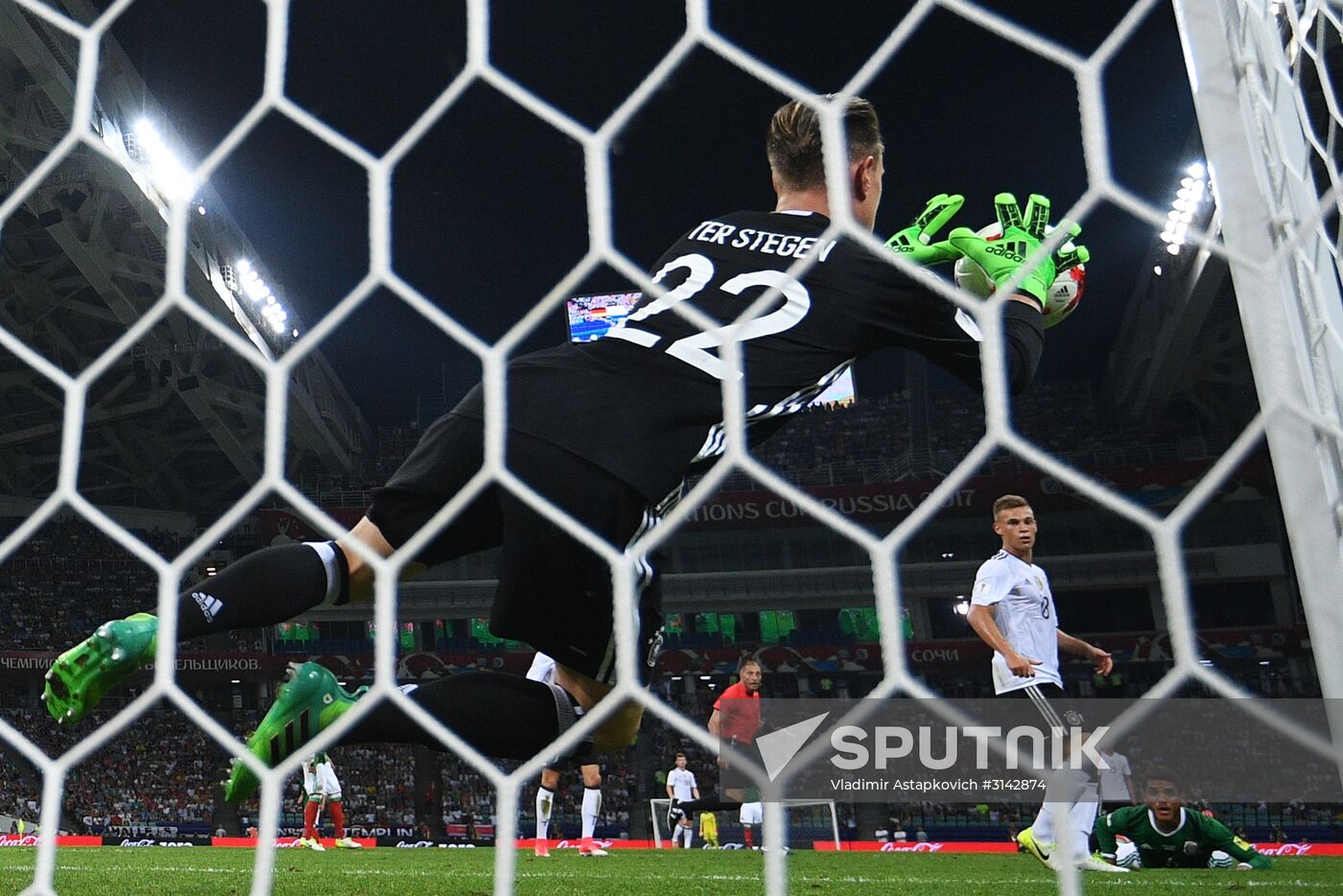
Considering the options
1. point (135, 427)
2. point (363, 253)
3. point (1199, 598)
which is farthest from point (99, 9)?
point (1199, 598)

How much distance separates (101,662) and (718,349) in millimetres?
826

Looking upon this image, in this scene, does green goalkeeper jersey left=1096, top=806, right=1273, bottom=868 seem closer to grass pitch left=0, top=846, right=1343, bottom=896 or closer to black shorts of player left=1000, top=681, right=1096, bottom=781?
grass pitch left=0, top=846, right=1343, bottom=896

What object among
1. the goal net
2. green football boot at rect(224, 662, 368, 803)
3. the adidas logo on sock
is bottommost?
the goal net

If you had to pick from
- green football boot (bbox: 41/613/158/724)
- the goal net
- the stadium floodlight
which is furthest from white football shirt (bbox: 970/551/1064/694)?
the stadium floodlight

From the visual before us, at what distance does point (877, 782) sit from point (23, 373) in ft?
38.6

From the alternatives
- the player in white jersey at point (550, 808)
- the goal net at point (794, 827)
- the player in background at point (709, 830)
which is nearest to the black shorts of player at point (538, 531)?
the player in white jersey at point (550, 808)

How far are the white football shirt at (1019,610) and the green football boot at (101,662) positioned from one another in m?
2.10

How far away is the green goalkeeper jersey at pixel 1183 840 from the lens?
3643 mm

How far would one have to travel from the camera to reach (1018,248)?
1198 mm

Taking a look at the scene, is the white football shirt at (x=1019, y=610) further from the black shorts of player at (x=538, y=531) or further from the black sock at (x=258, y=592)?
the black sock at (x=258, y=592)

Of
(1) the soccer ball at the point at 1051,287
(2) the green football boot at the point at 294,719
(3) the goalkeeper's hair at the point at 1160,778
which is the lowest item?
(3) the goalkeeper's hair at the point at 1160,778

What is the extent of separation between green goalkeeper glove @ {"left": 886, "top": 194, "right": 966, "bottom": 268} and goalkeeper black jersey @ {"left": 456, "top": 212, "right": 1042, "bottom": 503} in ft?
0.32

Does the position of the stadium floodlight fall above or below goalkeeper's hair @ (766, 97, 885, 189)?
above

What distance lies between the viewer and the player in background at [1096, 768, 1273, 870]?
363 cm
